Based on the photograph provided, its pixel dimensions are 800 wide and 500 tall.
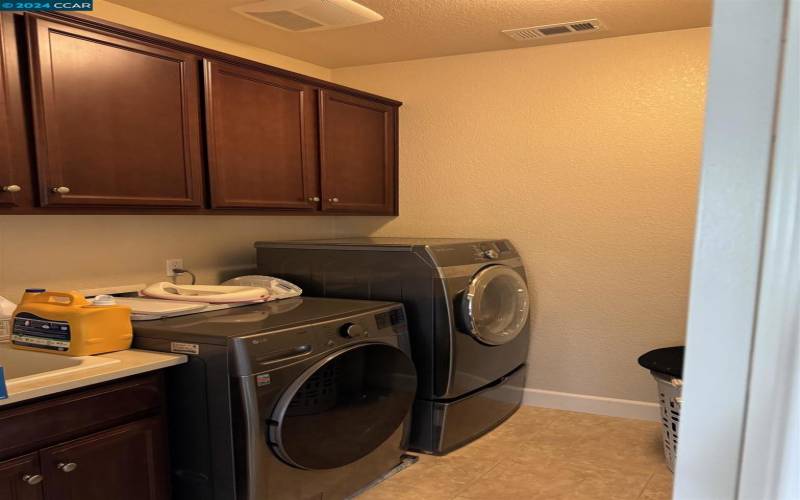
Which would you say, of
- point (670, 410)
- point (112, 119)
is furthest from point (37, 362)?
point (670, 410)

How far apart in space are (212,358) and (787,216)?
1.74m

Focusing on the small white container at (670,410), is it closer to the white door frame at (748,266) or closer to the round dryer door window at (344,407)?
the round dryer door window at (344,407)

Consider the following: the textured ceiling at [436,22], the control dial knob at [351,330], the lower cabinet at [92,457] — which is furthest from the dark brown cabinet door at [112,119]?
the control dial knob at [351,330]

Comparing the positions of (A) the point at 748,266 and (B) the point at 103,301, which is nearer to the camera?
(A) the point at 748,266

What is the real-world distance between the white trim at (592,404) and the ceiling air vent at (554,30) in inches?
79.0

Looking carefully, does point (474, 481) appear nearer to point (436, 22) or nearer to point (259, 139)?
point (259, 139)

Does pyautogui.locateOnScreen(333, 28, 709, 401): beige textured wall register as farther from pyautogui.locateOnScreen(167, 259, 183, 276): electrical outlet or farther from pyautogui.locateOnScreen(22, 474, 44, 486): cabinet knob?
pyautogui.locateOnScreen(22, 474, 44, 486): cabinet knob

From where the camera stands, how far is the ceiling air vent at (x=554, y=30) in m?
2.92

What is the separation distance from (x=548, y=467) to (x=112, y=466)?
6.07 feet

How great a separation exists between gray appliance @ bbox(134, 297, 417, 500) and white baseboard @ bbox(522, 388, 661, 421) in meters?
1.40

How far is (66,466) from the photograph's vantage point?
1.63 meters

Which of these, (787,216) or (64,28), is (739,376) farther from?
(64,28)

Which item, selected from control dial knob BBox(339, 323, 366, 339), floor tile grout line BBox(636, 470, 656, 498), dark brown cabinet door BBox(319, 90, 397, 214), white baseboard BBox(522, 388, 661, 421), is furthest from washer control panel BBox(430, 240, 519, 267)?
floor tile grout line BBox(636, 470, 656, 498)

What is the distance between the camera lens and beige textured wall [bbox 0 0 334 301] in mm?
2277
